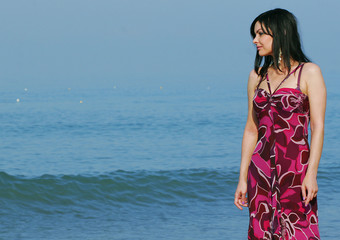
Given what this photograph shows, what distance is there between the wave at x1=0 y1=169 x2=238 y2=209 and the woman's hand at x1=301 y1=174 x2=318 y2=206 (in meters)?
6.50

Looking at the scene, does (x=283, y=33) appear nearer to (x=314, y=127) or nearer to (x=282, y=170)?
(x=314, y=127)

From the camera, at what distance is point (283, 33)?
3.53 m

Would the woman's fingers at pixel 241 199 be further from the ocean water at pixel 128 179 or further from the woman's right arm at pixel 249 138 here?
the ocean water at pixel 128 179

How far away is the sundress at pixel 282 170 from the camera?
3523 millimetres

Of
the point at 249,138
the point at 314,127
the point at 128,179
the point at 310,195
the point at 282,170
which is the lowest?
the point at 128,179

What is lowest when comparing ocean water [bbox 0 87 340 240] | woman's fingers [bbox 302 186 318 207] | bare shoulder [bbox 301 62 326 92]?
ocean water [bbox 0 87 340 240]

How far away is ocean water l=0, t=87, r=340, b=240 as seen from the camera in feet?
26.1

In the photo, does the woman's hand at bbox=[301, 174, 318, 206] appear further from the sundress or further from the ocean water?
the ocean water

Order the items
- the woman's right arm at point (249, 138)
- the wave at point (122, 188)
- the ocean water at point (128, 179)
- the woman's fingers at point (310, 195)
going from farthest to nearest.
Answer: the wave at point (122, 188), the ocean water at point (128, 179), the woman's right arm at point (249, 138), the woman's fingers at point (310, 195)

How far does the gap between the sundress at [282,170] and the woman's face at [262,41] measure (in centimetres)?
20

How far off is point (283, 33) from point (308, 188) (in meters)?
0.90

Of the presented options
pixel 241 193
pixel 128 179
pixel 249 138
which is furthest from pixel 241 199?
pixel 128 179

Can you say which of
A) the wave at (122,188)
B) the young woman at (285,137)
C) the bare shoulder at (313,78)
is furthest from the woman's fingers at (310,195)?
the wave at (122,188)

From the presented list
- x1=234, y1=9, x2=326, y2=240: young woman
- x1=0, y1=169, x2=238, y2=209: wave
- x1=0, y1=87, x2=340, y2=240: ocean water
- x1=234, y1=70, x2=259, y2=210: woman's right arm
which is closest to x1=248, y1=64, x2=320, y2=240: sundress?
x1=234, y1=9, x2=326, y2=240: young woman
